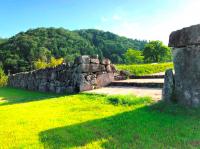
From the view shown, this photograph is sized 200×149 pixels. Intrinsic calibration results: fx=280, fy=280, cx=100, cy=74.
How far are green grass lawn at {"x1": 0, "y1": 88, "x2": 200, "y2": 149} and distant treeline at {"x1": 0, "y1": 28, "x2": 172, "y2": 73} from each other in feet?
110

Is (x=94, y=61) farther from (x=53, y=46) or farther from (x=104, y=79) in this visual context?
(x=53, y=46)

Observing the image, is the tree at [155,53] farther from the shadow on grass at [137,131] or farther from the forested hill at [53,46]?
the shadow on grass at [137,131]

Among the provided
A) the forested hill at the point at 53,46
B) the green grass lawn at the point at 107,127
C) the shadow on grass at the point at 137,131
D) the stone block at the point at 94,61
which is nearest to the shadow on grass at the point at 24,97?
the stone block at the point at 94,61

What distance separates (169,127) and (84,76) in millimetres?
4918

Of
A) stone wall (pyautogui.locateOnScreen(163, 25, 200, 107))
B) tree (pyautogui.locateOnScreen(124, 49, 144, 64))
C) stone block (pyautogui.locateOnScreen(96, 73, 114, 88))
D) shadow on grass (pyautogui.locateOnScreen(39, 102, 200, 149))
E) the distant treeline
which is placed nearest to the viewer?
shadow on grass (pyautogui.locateOnScreen(39, 102, 200, 149))

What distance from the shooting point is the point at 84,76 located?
27.2 ft

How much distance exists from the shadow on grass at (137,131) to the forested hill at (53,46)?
43.6 m

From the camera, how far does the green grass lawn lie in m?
3.19

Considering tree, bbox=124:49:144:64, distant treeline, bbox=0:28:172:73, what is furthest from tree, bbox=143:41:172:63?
distant treeline, bbox=0:28:172:73

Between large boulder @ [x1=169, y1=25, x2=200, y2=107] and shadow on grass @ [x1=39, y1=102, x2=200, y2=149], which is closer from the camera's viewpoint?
shadow on grass @ [x1=39, y1=102, x2=200, y2=149]

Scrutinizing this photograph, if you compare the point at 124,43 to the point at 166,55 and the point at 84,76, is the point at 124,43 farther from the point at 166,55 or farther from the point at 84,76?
the point at 84,76

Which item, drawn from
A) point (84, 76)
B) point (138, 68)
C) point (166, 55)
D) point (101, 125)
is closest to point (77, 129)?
point (101, 125)

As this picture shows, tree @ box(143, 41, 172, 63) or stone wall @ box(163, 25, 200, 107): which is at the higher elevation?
tree @ box(143, 41, 172, 63)

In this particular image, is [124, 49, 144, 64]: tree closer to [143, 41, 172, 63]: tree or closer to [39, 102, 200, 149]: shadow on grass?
[143, 41, 172, 63]: tree
